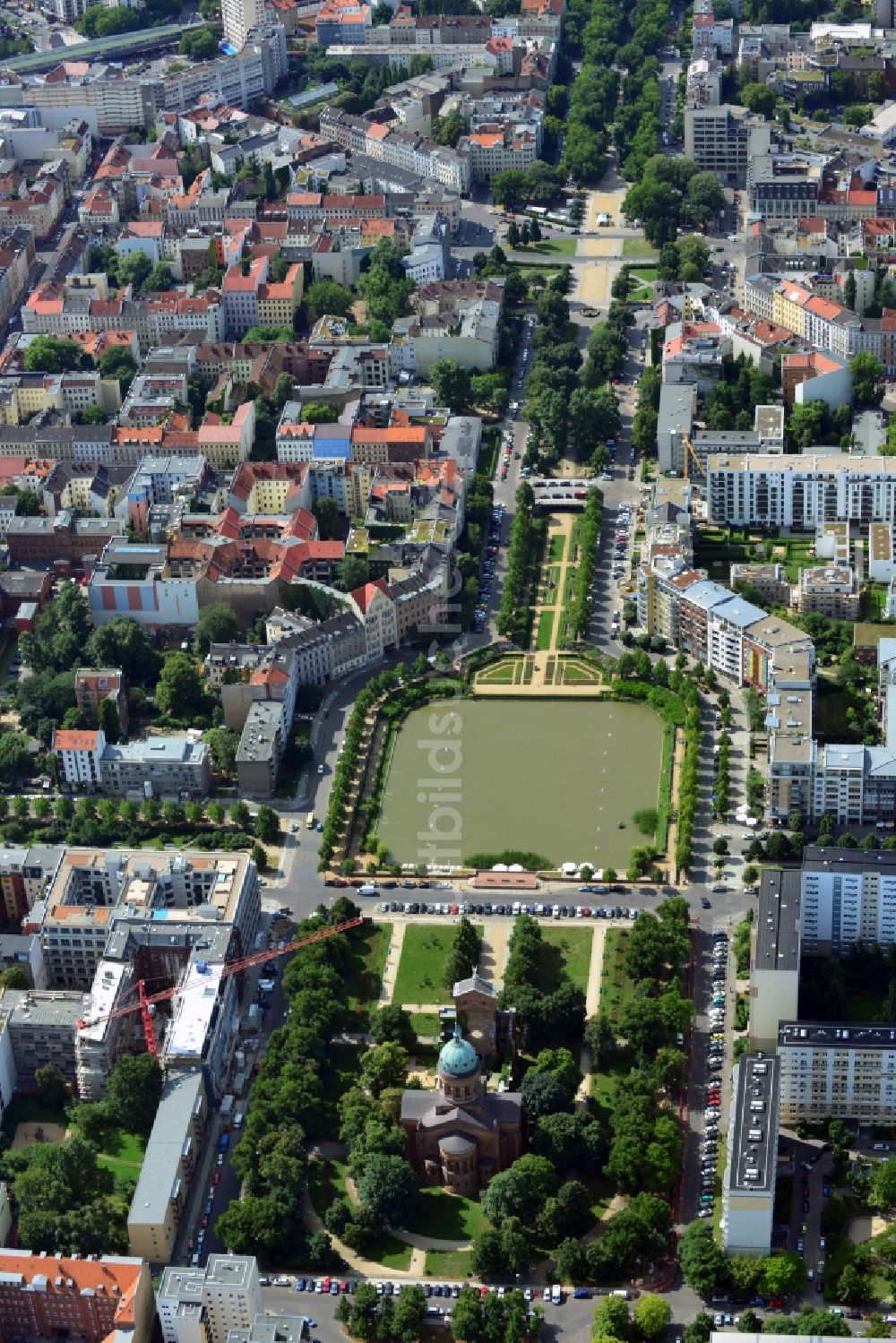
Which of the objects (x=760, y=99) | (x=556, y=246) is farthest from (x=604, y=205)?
(x=760, y=99)

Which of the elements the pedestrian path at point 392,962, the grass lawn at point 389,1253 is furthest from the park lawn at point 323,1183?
the pedestrian path at point 392,962

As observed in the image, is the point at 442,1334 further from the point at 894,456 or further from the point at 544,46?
the point at 544,46

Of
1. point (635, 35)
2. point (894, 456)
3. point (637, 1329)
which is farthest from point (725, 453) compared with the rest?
point (635, 35)

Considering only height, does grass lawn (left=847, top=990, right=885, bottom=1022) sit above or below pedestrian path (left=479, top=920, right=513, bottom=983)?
above

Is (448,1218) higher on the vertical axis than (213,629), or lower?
lower

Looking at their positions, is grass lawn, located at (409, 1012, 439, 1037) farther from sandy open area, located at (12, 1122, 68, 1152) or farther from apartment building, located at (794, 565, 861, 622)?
apartment building, located at (794, 565, 861, 622)

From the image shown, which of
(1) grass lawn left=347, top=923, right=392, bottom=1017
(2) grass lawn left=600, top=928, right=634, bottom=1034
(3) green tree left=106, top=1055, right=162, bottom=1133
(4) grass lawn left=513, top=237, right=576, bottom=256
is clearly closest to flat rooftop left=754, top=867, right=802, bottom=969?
(2) grass lawn left=600, top=928, right=634, bottom=1034

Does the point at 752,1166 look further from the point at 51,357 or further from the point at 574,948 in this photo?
→ the point at 51,357
